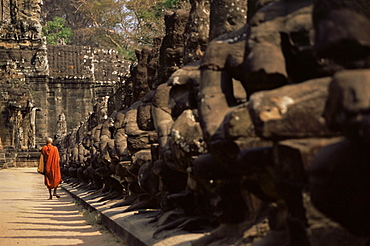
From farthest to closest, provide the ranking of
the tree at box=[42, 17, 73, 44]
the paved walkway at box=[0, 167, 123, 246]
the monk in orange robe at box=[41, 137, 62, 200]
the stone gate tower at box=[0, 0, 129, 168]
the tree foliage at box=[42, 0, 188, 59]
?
the tree at box=[42, 17, 73, 44] < the stone gate tower at box=[0, 0, 129, 168] < the tree foliage at box=[42, 0, 188, 59] < the monk in orange robe at box=[41, 137, 62, 200] < the paved walkway at box=[0, 167, 123, 246]

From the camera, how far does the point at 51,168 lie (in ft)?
59.7

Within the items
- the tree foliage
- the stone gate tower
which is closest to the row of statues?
the tree foliage

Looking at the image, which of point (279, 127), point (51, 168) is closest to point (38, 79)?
point (51, 168)

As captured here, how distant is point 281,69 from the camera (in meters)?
3.59

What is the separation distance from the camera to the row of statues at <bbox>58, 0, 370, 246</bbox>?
2729mm

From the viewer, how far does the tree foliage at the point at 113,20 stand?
32.9 m

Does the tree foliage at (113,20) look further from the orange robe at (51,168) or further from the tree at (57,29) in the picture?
the orange robe at (51,168)

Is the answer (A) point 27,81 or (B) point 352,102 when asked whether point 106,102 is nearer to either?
(B) point 352,102

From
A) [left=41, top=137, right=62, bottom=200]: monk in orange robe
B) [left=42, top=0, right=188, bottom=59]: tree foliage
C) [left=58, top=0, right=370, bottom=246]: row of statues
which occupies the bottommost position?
[left=41, top=137, right=62, bottom=200]: monk in orange robe

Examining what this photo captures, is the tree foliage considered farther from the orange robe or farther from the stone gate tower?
the orange robe

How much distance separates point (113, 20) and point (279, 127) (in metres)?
47.2

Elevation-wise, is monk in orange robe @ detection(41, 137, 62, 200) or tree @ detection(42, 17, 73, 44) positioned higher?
tree @ detection(42, 17, 73, 44)

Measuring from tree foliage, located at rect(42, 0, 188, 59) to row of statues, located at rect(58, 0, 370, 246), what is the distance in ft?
68.2

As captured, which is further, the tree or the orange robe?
the tree
